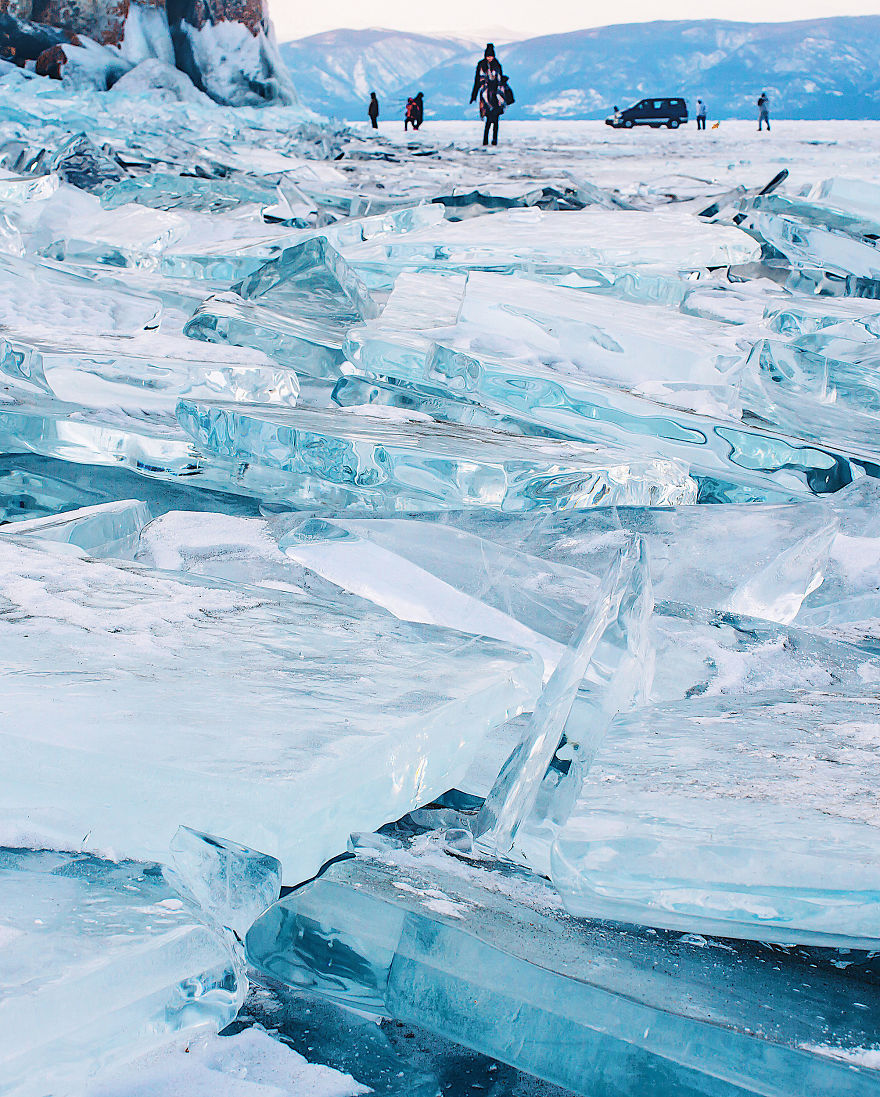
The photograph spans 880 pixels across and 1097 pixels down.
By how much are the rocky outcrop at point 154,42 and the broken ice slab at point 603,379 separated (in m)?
8.73

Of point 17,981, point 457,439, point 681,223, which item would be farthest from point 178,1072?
point 681,223

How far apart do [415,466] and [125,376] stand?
2.02 ft

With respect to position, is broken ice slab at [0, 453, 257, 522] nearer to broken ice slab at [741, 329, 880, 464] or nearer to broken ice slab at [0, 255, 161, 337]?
broken ice slab at [0, 255, 161, 337]

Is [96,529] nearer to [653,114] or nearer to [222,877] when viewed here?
[222,877]

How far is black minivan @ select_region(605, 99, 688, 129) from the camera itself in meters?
12.9

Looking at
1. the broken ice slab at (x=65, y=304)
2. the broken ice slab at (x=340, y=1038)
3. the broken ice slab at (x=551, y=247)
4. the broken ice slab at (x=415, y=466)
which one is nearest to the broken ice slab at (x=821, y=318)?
the broken ice slab at (x=551, y=247)

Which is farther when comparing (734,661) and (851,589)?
(851,589)

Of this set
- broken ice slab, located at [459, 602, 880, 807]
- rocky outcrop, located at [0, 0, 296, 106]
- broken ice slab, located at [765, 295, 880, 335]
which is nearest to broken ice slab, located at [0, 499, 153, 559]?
broken ice slab, located at [459, 602, 880, 807]

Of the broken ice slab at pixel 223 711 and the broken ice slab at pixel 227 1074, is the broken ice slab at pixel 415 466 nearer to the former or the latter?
the broken ice slab at pixel 223 711

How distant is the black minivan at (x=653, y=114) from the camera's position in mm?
12875

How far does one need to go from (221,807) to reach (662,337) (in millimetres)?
1336

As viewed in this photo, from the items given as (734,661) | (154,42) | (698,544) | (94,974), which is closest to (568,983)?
(94,974)

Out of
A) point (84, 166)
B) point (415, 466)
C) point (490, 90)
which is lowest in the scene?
point (415, 466)

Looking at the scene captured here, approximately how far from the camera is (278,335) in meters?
1.78
